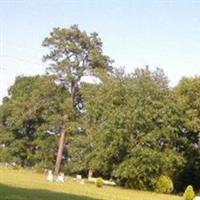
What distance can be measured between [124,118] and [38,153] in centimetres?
2715

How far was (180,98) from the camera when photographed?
57.5 m

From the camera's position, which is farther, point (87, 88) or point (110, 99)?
point (87, 88)

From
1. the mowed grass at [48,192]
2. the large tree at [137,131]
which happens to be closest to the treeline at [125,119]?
the large tree at [137,131]

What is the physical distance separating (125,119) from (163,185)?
6957 mm

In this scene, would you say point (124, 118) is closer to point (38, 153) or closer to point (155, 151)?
point (155, 151)

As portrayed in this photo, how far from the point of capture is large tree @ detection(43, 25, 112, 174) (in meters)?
67.1

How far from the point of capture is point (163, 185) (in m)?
53.4

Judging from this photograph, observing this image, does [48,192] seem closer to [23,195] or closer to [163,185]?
[23,195]

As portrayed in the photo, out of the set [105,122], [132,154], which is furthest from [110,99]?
A: [132,154]

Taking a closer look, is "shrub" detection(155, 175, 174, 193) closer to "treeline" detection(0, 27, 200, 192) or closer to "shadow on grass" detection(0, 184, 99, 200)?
"treeline" detection(0, 27, 200, 192)

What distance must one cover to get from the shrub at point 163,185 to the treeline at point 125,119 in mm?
461

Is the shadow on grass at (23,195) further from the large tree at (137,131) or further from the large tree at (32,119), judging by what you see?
the large tree at (32,119)

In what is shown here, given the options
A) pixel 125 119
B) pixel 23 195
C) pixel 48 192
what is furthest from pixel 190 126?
pixel 23 195

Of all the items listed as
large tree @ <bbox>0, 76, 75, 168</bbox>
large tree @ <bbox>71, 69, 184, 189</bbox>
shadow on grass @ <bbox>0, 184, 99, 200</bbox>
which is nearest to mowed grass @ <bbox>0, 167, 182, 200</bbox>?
shadow on grass @ <bbox>0, 184, 99, 200</bbox>
